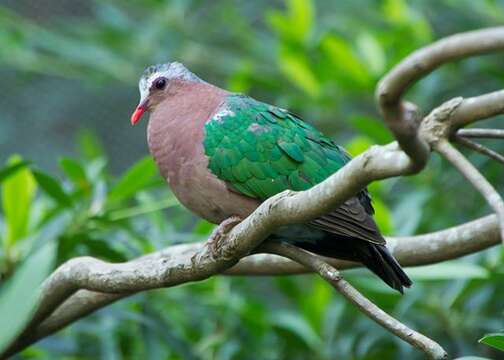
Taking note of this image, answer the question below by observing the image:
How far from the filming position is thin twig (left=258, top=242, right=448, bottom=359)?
6.30 ft

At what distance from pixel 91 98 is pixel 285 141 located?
10.6ft

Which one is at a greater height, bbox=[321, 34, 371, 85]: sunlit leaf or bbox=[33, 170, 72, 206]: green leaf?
bbox=[321, 34, 371, 85]: sunlit leaf

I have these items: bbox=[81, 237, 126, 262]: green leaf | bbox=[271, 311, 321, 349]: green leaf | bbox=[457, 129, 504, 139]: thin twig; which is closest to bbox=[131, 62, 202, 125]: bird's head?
bbox=[81, 237, 126, 262]: green leaf

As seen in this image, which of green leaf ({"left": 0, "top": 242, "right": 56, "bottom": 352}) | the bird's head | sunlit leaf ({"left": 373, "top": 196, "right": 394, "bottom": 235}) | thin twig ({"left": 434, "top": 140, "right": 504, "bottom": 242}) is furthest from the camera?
sunlit leaf ({"left": 373, "top": 196, "right": 394, "bottom": 235})

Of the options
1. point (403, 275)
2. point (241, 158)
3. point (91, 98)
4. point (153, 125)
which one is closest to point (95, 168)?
point (153, 125)

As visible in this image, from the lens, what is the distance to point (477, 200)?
3730mm

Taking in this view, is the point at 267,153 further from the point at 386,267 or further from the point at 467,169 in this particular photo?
the point at 467,169

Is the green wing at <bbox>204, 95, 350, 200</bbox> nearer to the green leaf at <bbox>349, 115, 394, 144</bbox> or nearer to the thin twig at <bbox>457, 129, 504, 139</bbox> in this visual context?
the thin twig at <bbox>457, 129, 504, 139</bbox>

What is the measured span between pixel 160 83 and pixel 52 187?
17.1 inches

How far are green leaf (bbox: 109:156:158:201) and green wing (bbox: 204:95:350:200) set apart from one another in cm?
48

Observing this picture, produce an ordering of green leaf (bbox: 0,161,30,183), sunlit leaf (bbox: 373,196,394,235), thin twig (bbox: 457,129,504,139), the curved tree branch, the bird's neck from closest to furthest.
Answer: the curved tree branch < thin twig (bbox: 457,129,504,139) < the bird's neck < green leaf (bbox: 0,161,30,183) < sunlit leaf (bbox: 373,196,394,235)

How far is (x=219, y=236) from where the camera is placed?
2.38 metres

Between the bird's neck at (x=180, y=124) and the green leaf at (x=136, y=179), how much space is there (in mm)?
229

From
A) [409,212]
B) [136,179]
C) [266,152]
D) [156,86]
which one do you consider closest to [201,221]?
[136,179]
